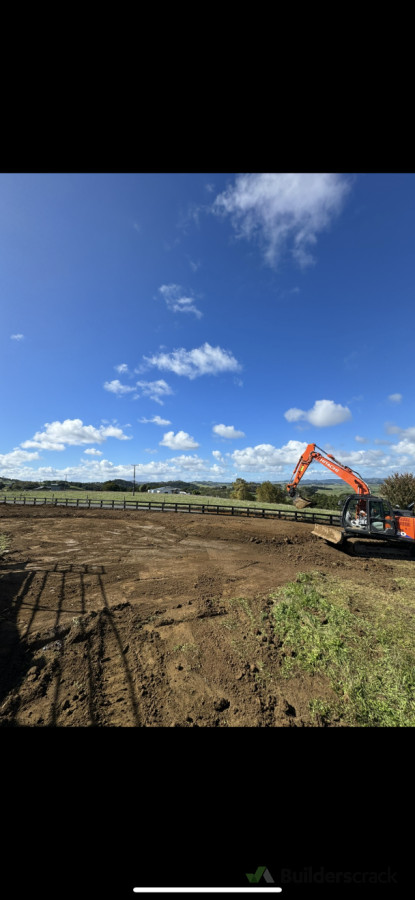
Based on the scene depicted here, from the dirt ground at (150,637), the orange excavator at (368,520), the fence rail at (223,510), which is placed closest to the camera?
the dirt ground at (150,637)

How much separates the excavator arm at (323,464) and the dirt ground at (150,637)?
11.8 feet

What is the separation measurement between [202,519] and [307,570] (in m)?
14.5

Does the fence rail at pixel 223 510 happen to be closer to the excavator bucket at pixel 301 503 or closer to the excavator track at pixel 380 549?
the excavator bucket at pixel 301 503

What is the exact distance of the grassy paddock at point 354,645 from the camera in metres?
3.89

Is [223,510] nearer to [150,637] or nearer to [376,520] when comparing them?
[376,520]

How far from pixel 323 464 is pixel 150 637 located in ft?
42.8

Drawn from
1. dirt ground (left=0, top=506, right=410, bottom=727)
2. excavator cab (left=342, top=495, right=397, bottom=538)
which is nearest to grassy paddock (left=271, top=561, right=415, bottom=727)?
dirt ground (left=0, top=506, right=410, bottom=727)

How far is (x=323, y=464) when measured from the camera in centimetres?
1574
